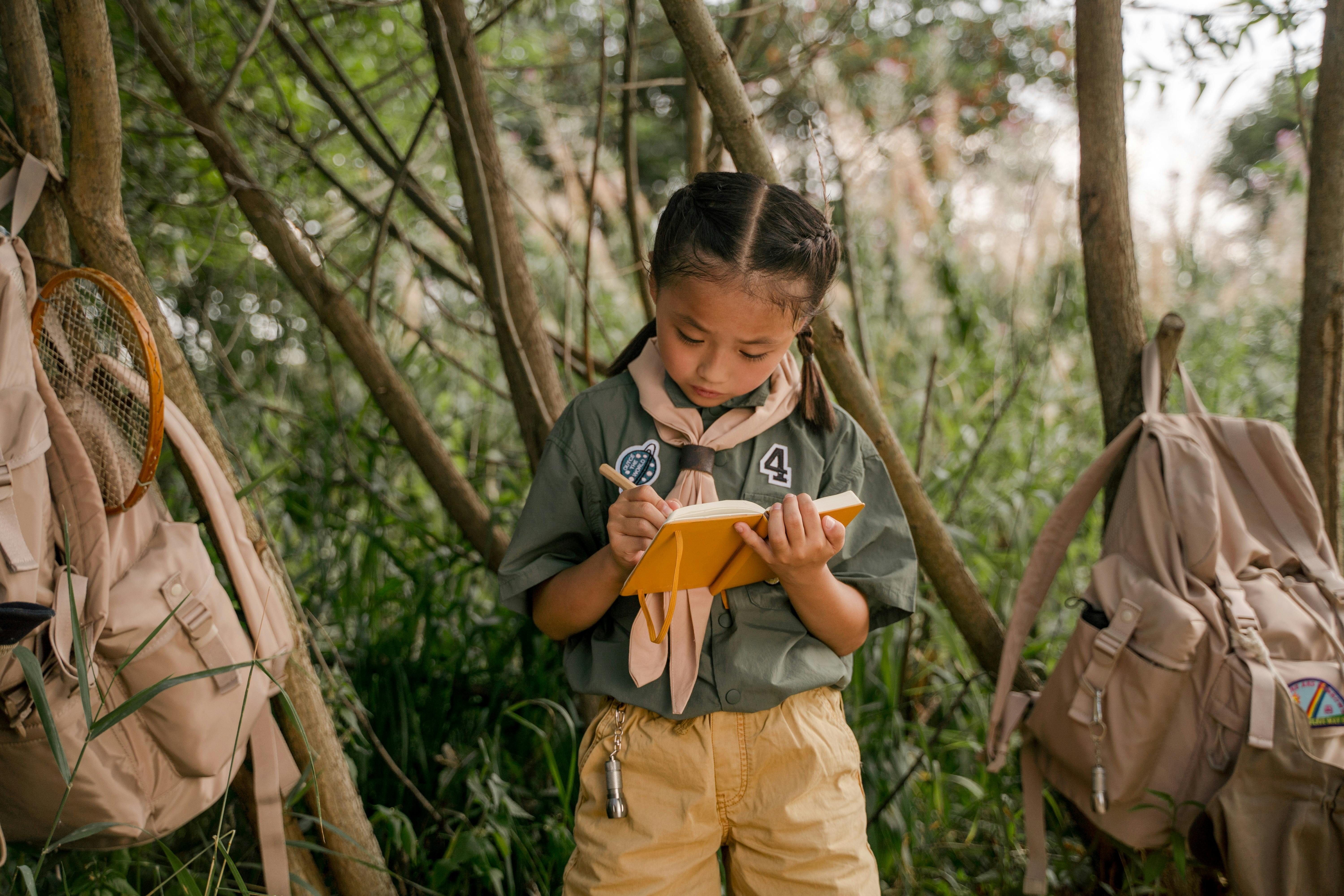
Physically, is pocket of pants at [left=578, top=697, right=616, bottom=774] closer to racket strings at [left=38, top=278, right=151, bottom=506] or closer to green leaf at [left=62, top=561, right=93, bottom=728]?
green leaf at [left=62, top=561, right=93, bottom=728]

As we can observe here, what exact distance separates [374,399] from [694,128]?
3.52 feet

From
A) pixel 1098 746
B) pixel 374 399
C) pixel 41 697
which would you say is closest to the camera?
pixel 41 697

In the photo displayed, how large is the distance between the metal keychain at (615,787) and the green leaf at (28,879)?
2.54ft

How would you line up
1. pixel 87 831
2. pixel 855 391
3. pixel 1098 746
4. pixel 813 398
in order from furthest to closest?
pixel 855 391 < pixel 1098 746 < pixel 813 398 < pixel 87 831

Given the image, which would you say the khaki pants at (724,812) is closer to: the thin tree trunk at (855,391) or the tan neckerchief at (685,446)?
the tan neckerchief at (685,446)

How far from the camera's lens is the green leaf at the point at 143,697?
1160mm

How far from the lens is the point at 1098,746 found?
1584 mm

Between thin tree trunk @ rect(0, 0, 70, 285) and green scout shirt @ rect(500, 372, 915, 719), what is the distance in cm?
95

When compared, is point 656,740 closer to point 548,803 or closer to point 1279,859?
point 548,803

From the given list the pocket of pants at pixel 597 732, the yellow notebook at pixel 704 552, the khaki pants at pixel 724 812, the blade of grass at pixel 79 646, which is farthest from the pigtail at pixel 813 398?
the blade of grass at pixel 79 646

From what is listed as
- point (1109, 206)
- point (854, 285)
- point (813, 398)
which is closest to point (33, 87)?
point (813, 398)

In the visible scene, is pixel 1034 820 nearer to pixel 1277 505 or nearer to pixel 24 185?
pixel 1277 505

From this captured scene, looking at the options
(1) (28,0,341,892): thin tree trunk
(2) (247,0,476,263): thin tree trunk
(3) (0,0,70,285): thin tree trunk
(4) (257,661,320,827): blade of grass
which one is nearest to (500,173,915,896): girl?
(4) (257,661,320,827): blade of grass

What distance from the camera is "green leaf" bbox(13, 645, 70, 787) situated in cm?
112
